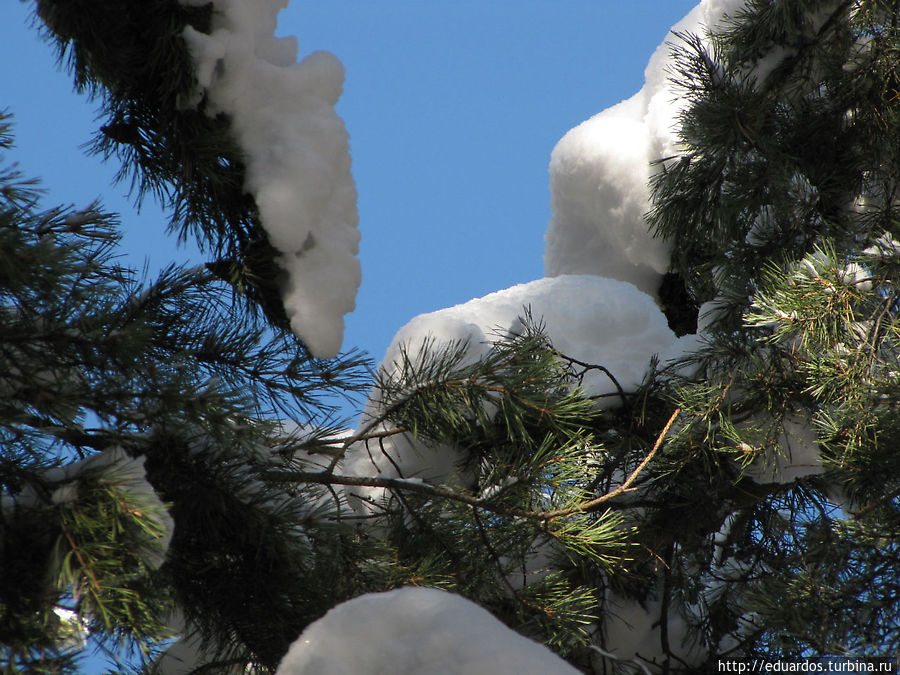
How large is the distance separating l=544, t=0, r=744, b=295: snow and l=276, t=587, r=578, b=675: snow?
1418 millimetres

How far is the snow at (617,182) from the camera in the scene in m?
1.90

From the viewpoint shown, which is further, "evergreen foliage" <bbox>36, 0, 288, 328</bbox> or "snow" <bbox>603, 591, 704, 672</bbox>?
"snow" <bbox>603, 591, 704, 672</bbox>

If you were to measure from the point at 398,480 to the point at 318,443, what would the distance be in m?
0.11

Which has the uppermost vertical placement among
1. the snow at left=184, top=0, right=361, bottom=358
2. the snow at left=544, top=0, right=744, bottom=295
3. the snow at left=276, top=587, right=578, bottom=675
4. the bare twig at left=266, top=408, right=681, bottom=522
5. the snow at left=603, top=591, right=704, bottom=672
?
the snow at left=544, top=0, right=744, bottom=295

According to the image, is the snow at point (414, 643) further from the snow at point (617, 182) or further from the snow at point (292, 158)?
the snow at point (617, 182)

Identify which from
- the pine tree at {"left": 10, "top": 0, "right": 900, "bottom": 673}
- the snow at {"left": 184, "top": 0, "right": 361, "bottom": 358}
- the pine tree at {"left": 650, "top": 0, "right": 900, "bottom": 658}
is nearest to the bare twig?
the pine tree at {"left": 10, "top": 0, "right": 900, "bottom": 673}

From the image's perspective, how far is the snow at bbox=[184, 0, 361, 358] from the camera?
2.80 ft

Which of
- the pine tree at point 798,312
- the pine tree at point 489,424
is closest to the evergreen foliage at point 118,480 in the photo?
the pine tree at point 489,424

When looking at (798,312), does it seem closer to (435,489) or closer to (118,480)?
(435,489)

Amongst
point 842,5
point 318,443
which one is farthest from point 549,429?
point 842,5

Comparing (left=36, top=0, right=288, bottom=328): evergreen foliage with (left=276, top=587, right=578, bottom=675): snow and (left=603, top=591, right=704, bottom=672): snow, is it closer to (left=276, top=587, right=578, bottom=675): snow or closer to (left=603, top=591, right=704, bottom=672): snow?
(left=276, top=587, right=578, bottom=675): snow

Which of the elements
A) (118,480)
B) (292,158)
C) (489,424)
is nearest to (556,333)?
(489,424)

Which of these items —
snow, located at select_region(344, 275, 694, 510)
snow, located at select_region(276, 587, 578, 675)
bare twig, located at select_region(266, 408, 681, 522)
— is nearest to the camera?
snow, located at select_region(276, 587, 578, 675)

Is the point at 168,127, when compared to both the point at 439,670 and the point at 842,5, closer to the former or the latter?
the point at 439,670
